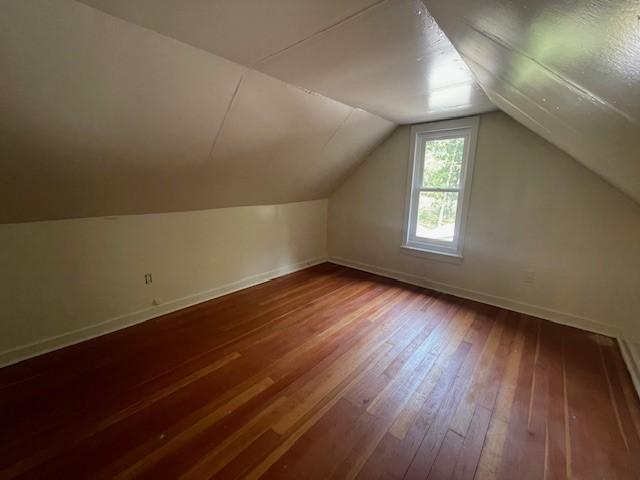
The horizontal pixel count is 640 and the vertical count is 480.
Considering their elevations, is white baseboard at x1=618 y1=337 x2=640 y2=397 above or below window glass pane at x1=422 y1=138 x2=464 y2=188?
below

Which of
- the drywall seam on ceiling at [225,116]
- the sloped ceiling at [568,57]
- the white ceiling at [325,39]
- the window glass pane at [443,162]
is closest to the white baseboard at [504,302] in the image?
the window glass pane at [443,162]

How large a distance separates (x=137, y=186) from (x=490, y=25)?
2396 mm

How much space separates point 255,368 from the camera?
1.95 metres

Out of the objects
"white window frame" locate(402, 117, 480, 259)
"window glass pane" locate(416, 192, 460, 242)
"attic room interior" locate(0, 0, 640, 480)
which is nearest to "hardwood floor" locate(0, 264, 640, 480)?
"attic room interior" locate(0, 0, 640, 480)

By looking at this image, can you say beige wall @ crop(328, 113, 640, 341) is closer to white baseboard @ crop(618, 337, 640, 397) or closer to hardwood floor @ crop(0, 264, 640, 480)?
white baseboard @ crop(618, 337, 640, 397)

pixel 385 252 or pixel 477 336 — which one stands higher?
pixel 385 252

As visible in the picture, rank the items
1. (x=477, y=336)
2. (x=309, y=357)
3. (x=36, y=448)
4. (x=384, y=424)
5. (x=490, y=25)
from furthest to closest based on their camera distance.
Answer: (x=477, y=336), (x=309, y=357), (x=384, y=424), (x=36, y=448), (x=490, y=25)

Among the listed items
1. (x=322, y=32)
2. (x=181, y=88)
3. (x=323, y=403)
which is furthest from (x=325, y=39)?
(x=323, y=403)

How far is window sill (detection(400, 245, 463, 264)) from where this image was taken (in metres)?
3.29

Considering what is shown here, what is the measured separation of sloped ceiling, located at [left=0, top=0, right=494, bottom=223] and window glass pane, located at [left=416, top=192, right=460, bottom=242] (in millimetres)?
1035

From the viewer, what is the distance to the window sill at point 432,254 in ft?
10.8

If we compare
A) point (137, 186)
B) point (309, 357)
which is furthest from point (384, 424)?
point (137, 186)

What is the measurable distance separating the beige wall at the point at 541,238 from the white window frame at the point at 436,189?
8 centimetres

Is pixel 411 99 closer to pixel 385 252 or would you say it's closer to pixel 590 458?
pixel 385 252
